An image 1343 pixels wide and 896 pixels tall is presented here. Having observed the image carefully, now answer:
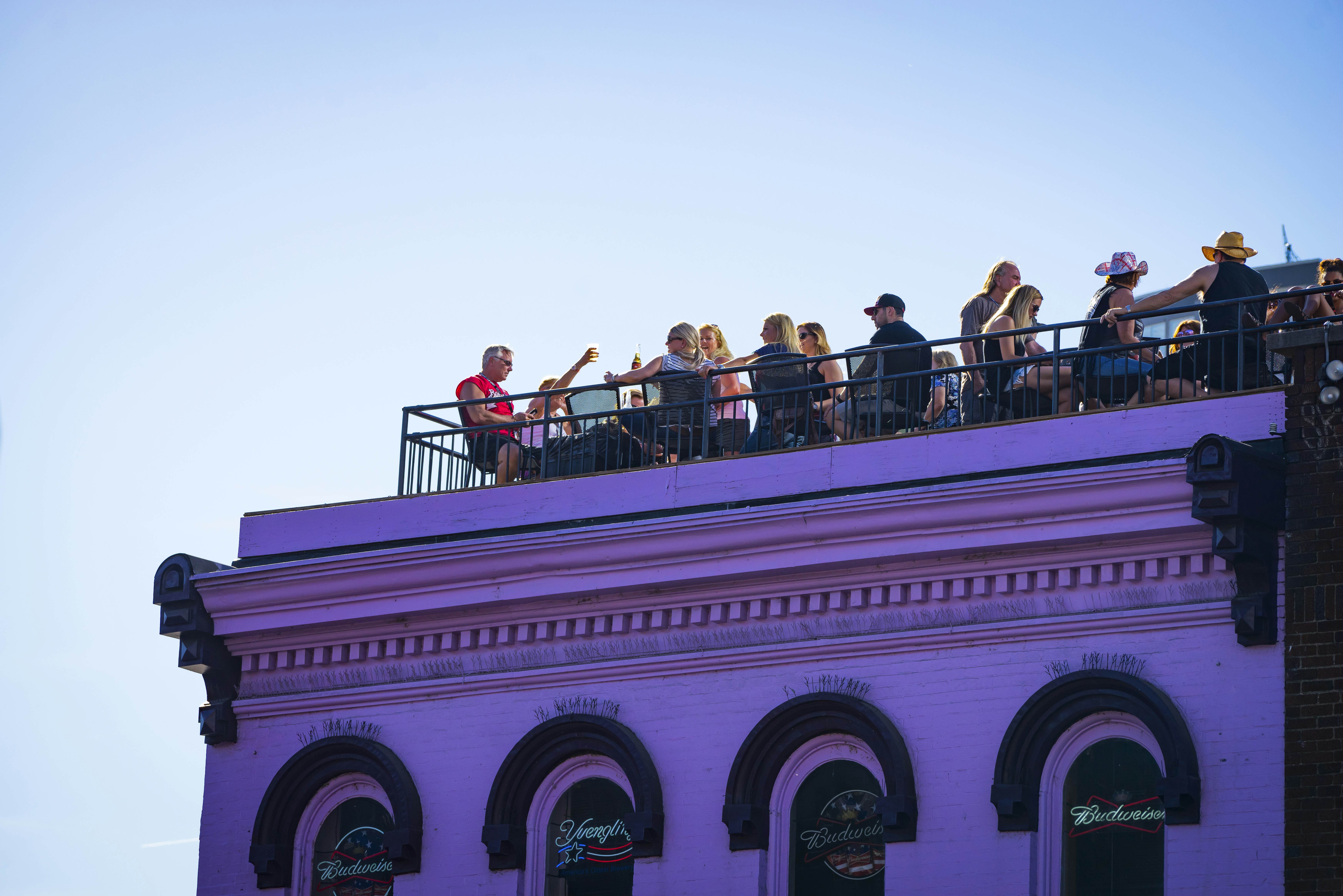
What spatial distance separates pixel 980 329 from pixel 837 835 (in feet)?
16.2

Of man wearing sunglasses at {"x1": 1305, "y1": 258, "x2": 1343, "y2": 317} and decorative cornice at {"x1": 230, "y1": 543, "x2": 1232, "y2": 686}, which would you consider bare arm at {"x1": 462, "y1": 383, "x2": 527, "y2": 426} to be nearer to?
decorative cornice at {"x1": 230, "y1": 543, "x2": 1232, "y2": 686}

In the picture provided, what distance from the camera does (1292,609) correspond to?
16828mm

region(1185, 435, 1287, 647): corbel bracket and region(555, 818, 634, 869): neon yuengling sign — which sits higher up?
region(1185, 435, 1287, 647): corbel bracket

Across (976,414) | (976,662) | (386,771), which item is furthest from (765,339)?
(386,771)

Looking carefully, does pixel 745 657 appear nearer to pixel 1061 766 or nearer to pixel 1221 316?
pixel 1061 766

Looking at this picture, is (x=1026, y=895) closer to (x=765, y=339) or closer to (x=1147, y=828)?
(x=1147, y=828)

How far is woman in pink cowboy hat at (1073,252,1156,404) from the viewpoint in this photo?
18.5m

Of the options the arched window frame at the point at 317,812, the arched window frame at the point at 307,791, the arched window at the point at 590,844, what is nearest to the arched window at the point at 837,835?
the arched window at the point at 590,844

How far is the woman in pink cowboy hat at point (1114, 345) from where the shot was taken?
60.7 ft

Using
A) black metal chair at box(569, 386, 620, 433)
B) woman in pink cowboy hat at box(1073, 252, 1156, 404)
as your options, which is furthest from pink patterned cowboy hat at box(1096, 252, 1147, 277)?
black metal chair at box(569, 386, 620, 433)

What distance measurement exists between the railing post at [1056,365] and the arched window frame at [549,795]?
5.26 metres

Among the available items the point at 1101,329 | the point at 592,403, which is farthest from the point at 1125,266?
the point at 592,403

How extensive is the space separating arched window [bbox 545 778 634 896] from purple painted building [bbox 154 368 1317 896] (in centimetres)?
4

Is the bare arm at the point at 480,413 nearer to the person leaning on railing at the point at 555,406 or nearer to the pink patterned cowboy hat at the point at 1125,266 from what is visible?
the person leaning on railing at the point at 555,406
